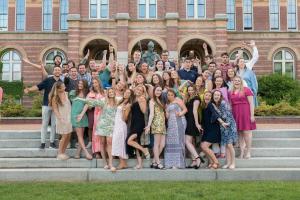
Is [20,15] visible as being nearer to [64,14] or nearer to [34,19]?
[34,19]

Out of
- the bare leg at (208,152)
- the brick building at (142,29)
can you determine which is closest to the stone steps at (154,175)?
the bare leg at (208,152)

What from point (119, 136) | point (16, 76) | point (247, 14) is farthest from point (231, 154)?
point (16, 76)

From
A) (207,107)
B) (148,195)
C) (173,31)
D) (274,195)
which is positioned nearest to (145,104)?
(207,107)

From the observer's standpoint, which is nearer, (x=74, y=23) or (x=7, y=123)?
(x=7, y=123)

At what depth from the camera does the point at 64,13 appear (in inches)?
1401

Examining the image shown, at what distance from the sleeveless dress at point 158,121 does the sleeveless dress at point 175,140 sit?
166 mm

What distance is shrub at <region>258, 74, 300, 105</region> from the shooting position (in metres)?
29.2

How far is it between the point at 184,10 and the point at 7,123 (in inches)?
648

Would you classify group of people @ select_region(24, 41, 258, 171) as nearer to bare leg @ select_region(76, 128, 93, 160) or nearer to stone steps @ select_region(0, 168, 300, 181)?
bare leg @ select_region(76, 128, 93, 160)

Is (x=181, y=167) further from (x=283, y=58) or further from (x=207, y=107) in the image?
(x=283, y=58)

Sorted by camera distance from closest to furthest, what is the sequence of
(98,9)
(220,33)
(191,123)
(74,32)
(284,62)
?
(191,123) < (220,33) < (74,32) < (98,9) < (284,62)

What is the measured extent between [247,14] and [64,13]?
601 inches

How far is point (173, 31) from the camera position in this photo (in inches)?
1199

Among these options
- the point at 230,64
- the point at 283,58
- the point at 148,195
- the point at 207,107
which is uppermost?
the point at 283,58
